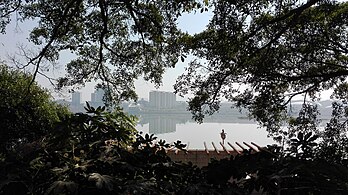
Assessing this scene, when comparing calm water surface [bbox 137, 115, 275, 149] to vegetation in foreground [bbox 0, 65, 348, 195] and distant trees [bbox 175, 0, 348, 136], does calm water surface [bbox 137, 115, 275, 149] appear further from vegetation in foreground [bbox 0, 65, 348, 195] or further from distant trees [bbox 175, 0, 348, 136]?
vegetation in foreground [bbox 0, 65, 348, 195]

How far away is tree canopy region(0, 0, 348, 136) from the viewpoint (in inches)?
119

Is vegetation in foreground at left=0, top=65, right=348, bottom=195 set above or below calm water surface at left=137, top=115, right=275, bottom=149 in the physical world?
below

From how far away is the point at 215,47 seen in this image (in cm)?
331

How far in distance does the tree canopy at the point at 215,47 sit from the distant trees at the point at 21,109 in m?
0.49

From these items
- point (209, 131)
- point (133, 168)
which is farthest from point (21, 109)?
point (133, 168)

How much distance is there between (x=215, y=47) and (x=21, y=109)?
309 cm

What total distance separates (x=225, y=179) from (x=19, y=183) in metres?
0.81

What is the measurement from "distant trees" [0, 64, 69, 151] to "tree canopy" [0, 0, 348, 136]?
485 millimetres

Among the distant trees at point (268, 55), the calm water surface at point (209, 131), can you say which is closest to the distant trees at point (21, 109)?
the calm water surface at point (209, 131)

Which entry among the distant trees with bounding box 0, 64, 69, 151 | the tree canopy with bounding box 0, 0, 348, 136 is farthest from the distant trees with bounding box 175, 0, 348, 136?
the distant trees with bounding box 0, 64, 69, 151

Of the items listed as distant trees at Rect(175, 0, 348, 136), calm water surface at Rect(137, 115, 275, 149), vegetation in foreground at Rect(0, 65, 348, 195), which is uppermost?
distant trees at Rect(175, 0, 348, 136)

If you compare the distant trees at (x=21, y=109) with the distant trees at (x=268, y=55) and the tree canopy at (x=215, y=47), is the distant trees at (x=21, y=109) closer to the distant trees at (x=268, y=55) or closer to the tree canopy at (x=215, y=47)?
the tree canopy at (x=215, y=47)

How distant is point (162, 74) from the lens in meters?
4.73

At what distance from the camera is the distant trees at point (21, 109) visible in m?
4.86
